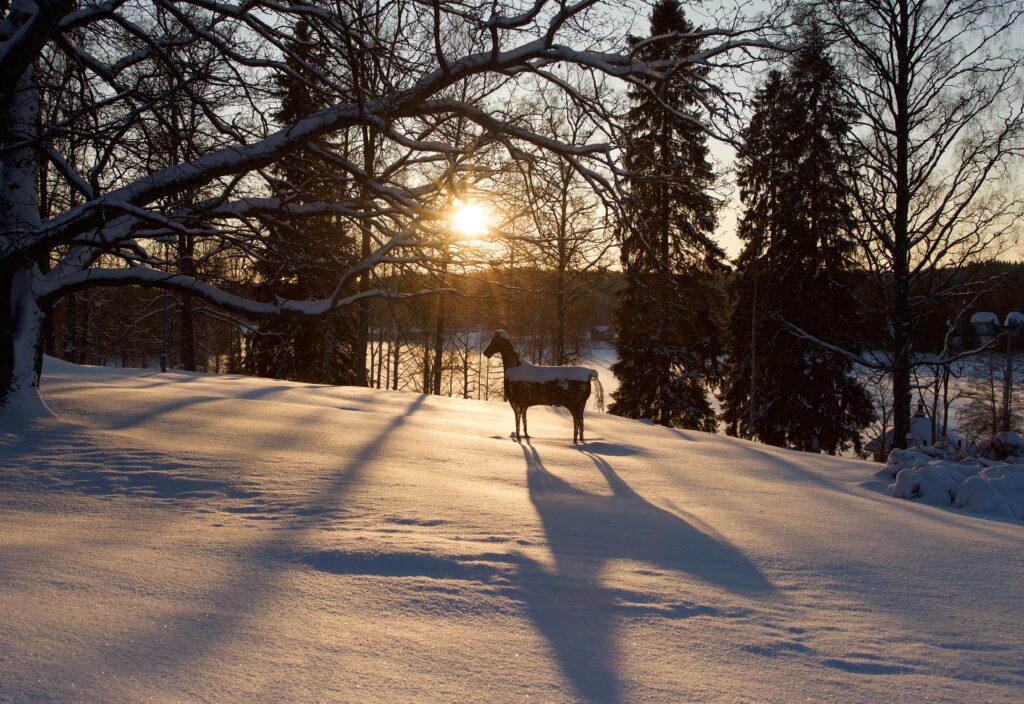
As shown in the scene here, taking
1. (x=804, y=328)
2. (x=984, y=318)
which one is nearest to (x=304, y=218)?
(x=984, y=318)

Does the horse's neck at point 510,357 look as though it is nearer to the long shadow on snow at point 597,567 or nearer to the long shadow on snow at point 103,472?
the long shadow on snow at point 597,567

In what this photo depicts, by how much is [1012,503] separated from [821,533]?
3.02m

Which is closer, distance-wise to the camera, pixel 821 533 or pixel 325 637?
pixel 325 637

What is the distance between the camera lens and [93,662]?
7.59ft

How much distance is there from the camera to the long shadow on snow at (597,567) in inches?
103

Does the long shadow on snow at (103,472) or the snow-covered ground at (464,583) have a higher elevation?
the long shadow on snow at (103,472)

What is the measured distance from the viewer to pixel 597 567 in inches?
144

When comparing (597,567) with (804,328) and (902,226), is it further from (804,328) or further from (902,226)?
(804,328)

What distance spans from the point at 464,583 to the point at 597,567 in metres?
0.76

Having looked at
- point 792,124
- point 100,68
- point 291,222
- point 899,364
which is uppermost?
point 792,124

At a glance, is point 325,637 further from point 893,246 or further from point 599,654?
point 893,246

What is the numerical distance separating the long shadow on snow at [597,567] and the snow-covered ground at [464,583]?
0.02 metres

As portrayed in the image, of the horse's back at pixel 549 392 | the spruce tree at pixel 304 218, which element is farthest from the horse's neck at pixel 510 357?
the spruce tree at pixel 304 218

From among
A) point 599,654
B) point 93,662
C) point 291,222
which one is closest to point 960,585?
point 599,654
